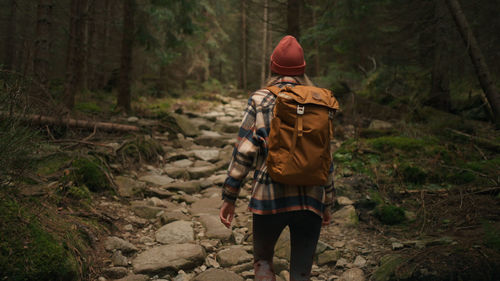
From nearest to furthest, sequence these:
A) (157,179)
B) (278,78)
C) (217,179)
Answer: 1. (278,78)
2. (157,179)
3. (217,179)

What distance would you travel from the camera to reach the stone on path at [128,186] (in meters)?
5.12

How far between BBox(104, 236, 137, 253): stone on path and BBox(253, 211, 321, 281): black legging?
200 centimetres

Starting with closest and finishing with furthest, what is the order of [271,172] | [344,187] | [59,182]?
1. [271,172]
2. [59,182]
3. [344,187]

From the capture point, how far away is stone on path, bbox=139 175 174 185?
5961mm

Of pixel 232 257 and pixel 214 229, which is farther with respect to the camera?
pixel 214 229

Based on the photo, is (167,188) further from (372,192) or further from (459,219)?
(459,219)

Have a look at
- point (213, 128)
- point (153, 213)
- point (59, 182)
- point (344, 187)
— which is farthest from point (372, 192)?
point (213, 128)

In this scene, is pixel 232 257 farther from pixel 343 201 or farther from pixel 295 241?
pixel 343 201

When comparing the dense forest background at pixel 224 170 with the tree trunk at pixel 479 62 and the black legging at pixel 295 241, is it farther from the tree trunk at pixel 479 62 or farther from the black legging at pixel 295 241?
the black legging at pixel 295 241

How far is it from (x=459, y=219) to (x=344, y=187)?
176cm

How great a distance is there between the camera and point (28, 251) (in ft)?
8.04

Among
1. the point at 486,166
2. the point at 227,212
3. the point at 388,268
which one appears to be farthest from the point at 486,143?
the point at 227,212

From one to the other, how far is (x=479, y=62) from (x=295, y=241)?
508 centimetres

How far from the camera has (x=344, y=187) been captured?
517 centimetres
